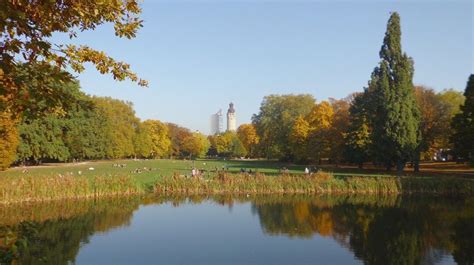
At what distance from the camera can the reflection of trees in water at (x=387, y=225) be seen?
14.2m

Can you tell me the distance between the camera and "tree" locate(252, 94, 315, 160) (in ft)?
222

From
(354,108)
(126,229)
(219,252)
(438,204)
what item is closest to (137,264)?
(219,252)

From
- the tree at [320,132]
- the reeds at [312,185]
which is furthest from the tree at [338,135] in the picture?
the reeds at [312,185]

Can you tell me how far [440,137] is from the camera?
44.6 meters

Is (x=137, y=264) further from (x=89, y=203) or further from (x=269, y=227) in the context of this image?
(x=89, y=203)

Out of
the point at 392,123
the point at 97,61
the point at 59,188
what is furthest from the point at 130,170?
the point at 97,61

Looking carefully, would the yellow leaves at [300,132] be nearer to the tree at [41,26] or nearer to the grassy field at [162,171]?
the grassy field at [162,171]

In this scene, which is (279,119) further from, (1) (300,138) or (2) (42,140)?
(2) (42,140)

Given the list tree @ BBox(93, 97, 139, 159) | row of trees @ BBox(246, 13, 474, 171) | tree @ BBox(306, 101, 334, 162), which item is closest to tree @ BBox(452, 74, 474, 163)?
row of trees @ BBox(246, 13, 474, 171)

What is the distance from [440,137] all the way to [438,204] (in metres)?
22.2

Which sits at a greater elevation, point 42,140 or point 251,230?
point 42,140

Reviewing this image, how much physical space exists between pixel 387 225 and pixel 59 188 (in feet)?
55.5

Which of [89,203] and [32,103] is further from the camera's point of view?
[89,203]

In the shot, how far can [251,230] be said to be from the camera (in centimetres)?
1797
